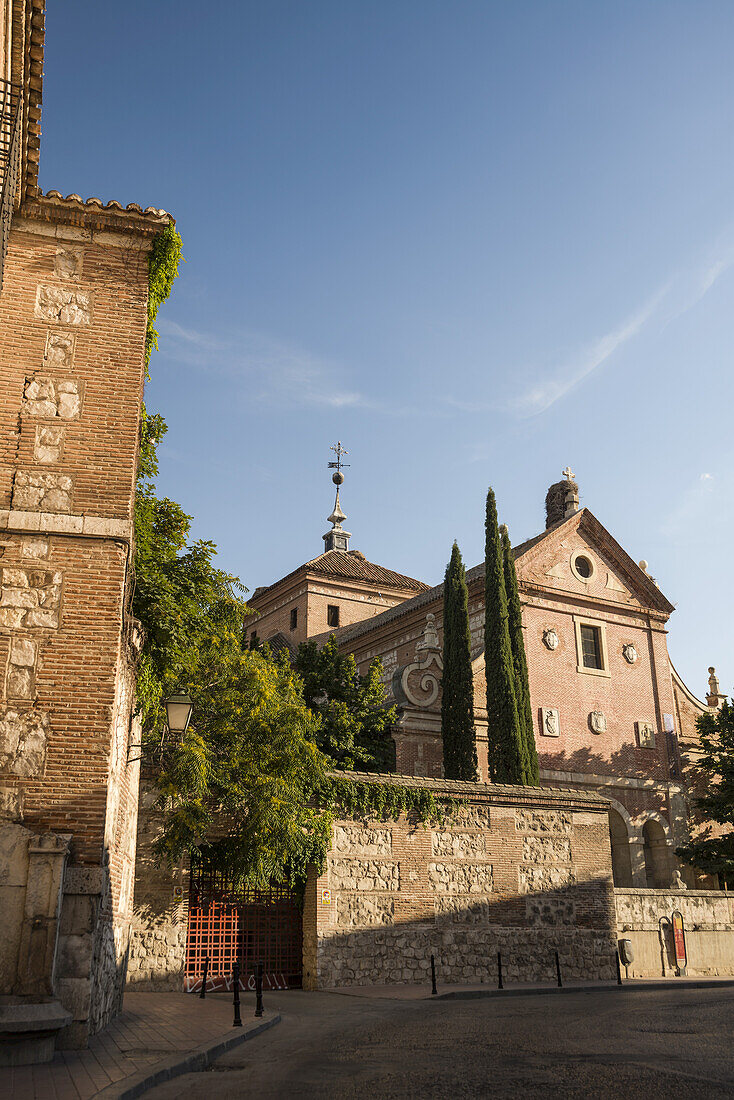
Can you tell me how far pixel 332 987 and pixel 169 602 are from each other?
8714 mm

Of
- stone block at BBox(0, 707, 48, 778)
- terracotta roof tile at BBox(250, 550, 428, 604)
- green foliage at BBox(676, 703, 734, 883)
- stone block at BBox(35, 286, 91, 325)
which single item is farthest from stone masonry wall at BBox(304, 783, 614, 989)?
terracotta roof tile at BBox(250, 550, 428, 604)

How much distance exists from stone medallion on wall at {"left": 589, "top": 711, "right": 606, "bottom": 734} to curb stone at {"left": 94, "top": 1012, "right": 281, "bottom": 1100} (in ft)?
77.6

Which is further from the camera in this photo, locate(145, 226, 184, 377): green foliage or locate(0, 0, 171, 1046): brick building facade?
locate(145, 226, 184, 377): green foliage

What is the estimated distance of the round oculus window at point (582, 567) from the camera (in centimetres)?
3509

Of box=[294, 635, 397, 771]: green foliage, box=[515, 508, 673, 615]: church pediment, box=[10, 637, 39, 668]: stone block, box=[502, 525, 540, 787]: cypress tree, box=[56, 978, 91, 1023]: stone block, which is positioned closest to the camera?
box=[56, 978, 91, 1023]: stone block

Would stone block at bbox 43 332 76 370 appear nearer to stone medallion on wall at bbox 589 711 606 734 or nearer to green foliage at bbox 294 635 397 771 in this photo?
green foliage at bbox 294 635 397 771

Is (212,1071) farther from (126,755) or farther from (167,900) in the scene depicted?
(167,900)

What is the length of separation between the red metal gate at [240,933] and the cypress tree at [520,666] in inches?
403

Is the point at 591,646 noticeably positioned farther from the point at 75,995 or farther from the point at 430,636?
the point at 75,995

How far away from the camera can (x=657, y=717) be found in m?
34.6

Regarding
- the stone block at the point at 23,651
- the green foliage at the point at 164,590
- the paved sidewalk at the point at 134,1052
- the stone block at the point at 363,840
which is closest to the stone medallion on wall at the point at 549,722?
the stone block at the point at 363,840

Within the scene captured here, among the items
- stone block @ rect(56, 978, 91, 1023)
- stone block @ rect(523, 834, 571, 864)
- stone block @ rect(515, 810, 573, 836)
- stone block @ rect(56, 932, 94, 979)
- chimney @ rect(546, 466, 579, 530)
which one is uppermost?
chimney @ rect(546, 466, 579, 530)

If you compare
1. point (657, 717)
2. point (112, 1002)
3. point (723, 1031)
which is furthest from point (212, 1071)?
point (657, 717)

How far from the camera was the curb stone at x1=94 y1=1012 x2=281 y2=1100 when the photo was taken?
6.73m
